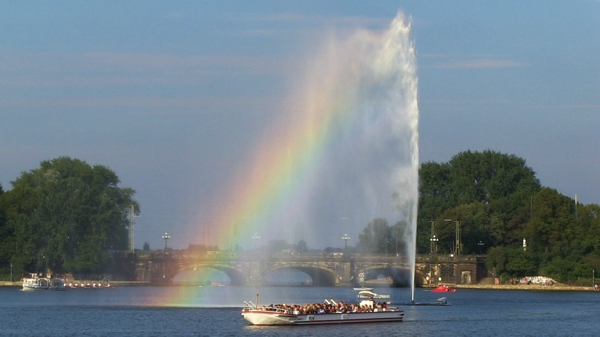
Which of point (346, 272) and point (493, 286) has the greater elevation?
point (346, 272)

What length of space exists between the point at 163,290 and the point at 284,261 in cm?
2083

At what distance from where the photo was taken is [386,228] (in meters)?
165

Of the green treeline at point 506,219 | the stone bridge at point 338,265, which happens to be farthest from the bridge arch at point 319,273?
the green treeline at point 506,219

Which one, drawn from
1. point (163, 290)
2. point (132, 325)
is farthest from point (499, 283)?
point (132, 325)

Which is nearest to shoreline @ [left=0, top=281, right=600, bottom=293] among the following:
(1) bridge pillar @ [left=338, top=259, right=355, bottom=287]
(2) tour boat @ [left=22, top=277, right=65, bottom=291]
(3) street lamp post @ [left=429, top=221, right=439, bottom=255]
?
(2) tour boat @ [left=22, top=277, right=65, bottom=291]

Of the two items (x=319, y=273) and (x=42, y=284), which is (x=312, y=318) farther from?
(x=319, y=273)

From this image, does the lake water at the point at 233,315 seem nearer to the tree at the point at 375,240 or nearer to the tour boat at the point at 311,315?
the tour boat at the point at 311,315

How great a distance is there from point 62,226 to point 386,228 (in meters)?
47.1

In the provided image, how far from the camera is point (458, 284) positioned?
15662cm

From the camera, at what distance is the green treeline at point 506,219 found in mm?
152875

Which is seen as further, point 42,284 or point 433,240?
point 433,240

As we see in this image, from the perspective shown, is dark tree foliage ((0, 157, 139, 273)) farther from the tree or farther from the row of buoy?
the tree

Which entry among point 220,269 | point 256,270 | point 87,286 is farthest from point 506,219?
point 87,286

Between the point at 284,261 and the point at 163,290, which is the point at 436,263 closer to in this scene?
the point at 284,261
